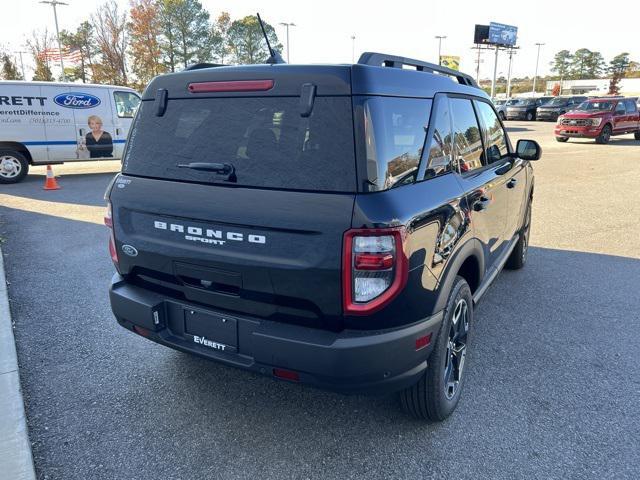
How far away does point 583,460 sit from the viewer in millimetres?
2447

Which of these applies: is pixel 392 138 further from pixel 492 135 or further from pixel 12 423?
pixel 12 423

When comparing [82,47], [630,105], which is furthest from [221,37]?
[630,105]

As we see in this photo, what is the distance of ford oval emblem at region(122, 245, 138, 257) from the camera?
2.66m

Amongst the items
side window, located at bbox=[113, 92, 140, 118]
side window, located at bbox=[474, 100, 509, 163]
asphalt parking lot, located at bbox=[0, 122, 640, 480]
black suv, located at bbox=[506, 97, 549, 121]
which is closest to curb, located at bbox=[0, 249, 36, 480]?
asphalt parking lot, located at bbox=[0, 122, 640, 480]

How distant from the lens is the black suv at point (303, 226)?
2.11 metres

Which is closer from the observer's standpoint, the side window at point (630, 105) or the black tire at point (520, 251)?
the black tire at point (520, 251)

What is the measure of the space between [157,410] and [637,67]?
434 feet

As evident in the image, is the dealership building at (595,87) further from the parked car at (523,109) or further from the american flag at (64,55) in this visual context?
the american flag at (64,55)

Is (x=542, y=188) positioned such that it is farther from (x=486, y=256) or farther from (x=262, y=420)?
(x=262, y=420)

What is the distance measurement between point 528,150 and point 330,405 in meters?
2.98

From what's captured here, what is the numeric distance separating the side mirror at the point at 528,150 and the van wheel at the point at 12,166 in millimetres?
11475

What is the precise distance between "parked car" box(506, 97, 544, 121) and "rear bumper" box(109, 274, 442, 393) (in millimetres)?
37277

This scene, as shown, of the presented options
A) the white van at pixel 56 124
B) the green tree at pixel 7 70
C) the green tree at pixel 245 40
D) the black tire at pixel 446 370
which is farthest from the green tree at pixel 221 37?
the black tire at pixel 446 370

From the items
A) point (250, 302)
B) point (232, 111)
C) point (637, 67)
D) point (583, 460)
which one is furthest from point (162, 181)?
point (637, 67)
